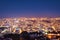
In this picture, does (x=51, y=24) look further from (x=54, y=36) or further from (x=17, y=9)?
(x=17, y=9)

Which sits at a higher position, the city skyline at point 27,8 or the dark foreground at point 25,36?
the city skyline at point 27,8

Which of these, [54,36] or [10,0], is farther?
[10,0]

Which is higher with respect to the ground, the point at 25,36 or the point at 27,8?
the point at 27,8

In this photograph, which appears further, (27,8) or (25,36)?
(27,8)

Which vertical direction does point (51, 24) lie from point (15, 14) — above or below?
below

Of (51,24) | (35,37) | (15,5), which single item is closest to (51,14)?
(51,24)

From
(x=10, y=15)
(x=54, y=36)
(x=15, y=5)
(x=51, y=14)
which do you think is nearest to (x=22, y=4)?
(x=15, y=5)

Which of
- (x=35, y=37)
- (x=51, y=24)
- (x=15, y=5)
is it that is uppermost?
(x=15, y=5)

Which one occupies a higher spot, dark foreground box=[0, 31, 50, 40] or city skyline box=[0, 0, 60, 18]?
city skyline box=[0, 0, 60, 18]

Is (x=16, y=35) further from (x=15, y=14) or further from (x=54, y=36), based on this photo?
(x=54, y=36)
